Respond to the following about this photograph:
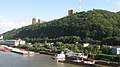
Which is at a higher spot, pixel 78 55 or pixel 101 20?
pixel 101 20

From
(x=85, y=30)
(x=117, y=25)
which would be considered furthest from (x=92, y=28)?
(x=117, y=25)

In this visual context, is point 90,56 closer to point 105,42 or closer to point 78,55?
point 78,55

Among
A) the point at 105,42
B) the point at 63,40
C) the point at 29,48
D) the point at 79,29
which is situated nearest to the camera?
the point at 105,42

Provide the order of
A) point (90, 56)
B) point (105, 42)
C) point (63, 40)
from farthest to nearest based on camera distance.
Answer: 1. point (63, 40)
2. point (105, 42)
3. point (90, 56)

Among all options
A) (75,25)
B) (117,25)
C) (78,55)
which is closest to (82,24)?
(75,25)

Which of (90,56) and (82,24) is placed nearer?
(90,56)

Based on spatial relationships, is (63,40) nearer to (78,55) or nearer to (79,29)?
(79,29)

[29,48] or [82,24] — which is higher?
[82,24]

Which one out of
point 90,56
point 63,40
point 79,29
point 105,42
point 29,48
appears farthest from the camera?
point 79,29

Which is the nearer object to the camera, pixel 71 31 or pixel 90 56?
pixel 90 56
